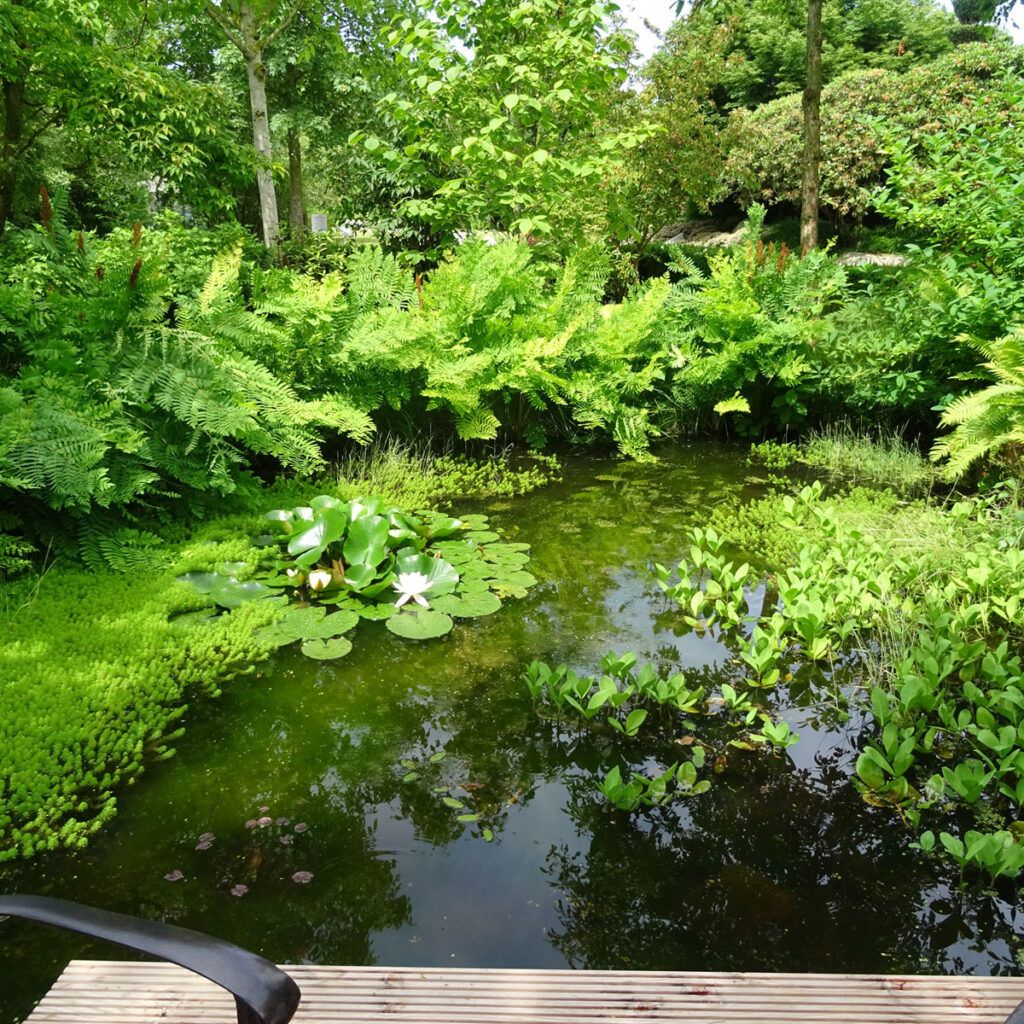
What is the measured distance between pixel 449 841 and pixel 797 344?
4.81m

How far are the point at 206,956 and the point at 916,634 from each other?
2.73 metres

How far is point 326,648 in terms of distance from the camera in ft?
8.68

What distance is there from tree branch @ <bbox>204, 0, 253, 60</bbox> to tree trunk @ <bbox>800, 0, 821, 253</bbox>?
5033mm

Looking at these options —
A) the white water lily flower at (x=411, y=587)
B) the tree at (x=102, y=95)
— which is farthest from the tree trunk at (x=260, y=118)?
the white water lily flower at (x=411, y=587)

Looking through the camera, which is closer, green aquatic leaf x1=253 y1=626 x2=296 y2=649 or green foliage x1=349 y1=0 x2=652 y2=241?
green aquatic leaf x1=253 y1=626 x2=296 y2=649

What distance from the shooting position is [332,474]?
181 inches

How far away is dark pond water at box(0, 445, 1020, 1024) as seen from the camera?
150 cm

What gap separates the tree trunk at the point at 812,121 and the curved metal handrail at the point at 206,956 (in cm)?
703

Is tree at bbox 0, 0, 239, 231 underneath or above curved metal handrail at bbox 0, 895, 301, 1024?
above

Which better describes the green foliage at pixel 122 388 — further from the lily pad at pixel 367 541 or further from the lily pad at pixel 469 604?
the lily pad at pixel 469 604

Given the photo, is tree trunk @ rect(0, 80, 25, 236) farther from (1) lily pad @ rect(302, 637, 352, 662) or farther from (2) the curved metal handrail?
(2) the curved metal handrail

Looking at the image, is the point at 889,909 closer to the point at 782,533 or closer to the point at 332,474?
the point at 782,533

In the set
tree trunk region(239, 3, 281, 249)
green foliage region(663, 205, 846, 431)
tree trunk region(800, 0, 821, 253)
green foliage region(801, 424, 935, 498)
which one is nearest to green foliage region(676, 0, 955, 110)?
tree trunk region(800, 0, 821, 253)

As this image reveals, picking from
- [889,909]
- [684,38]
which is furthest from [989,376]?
[684,38]
